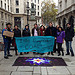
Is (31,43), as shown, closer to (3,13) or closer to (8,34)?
(8,34)

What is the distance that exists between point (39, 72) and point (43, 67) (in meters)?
0.61

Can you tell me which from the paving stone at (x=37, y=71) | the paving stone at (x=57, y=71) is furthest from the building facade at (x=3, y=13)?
the paving stone at (x=57, y=71)

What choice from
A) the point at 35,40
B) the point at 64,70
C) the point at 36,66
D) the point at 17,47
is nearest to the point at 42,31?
the point at 35,40

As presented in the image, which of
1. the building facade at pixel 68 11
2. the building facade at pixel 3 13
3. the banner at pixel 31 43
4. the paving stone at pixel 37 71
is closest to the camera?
the paving stone at pixel 37 71

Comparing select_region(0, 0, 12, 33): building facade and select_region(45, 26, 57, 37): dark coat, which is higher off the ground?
select_region(0, 0, 12, 33): building facade

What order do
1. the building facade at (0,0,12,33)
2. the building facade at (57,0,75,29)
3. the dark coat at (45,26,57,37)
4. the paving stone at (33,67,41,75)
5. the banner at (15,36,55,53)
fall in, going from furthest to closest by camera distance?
the building facade at (0,0,12,33) < the building facade at (57,0,75,29) < the dark coat at (45,26,57,37) < the banner at (15,36,55,53) < the paving stone at (33,67,41,75)

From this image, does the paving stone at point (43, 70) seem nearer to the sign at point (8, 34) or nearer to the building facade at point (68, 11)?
the sign at point (8, 34)

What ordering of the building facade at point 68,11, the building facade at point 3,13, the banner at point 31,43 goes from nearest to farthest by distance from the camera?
1. the banner at point 31,43
2. the building facade at point 68,11
3. the building facade at point 3,13

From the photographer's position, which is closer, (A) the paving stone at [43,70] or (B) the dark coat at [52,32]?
(A) the paving stone at [43,70]

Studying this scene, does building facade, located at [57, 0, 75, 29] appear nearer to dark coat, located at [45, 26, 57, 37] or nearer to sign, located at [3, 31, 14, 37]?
dark coat, located at [45, 26, 57, 37]

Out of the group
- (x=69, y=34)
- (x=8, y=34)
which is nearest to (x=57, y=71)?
(x=69, y=34)

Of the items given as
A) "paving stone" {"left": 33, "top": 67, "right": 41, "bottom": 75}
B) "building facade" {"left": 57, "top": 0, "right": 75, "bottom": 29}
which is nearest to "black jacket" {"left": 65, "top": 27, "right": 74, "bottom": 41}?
"paving stone" {"left": 33, "top": 67, "right": 41, "bottom": 75}

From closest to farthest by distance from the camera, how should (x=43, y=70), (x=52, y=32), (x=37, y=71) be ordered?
(x=37, y=71) → (x=43, y=70) → (x=52, y=32)

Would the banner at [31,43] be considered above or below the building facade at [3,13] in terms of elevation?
below
